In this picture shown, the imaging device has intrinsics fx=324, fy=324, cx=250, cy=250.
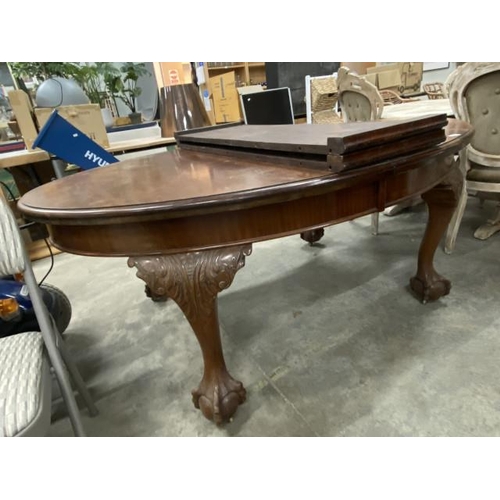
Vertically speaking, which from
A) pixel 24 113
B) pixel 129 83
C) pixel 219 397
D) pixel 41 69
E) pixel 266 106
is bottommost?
pixel 219 397

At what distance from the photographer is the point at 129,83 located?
282cm

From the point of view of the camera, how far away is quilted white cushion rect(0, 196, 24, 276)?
2.39 feet

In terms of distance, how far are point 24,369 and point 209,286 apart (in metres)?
0.42

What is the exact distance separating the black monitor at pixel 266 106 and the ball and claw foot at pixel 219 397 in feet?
7.26

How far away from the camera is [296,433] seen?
936mm

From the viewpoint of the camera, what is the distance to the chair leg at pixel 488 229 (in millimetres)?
1866

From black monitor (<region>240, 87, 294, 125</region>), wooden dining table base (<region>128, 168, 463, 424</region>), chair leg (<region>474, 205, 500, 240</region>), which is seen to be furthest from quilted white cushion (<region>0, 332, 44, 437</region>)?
black monitor (<region>240, 87, 294, 125</region>)

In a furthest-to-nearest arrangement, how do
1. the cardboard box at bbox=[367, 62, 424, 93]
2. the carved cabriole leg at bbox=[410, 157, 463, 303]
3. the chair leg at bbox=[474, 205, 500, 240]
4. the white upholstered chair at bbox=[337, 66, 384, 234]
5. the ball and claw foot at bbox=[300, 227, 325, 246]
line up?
1. the cardboard box at bbox=[367, 62, 424, 93]
2. the ball and claw foot at bbox=[300, 227, 325, 246]
3. the chair leg at bbox=[474, 205, 500, 240]
4. the white upholstered chair at bbox=[337, 66, 384, 234]
5. the carved cabriole leg at bbox=[410, 157, 463, 303]

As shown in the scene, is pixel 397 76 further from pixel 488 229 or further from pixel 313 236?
pixel 313 236

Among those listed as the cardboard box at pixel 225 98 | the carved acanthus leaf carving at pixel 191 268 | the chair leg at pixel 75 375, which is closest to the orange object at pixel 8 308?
the chair leg at pixel 75 375

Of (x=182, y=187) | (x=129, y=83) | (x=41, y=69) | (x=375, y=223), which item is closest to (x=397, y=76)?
(x=375, y=223)

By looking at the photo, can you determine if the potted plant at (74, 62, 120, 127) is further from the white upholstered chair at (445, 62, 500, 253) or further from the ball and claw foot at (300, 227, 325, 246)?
the white upholstered chair at (445, 62, 500, 253)

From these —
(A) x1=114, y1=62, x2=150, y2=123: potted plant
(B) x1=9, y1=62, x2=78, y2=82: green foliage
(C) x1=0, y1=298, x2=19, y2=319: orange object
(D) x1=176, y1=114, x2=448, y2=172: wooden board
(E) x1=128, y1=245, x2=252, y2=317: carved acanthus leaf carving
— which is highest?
(B) x1=9, y1=62, x2=78, y2=82: green foliage

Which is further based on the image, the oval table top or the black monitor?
the black monitor
